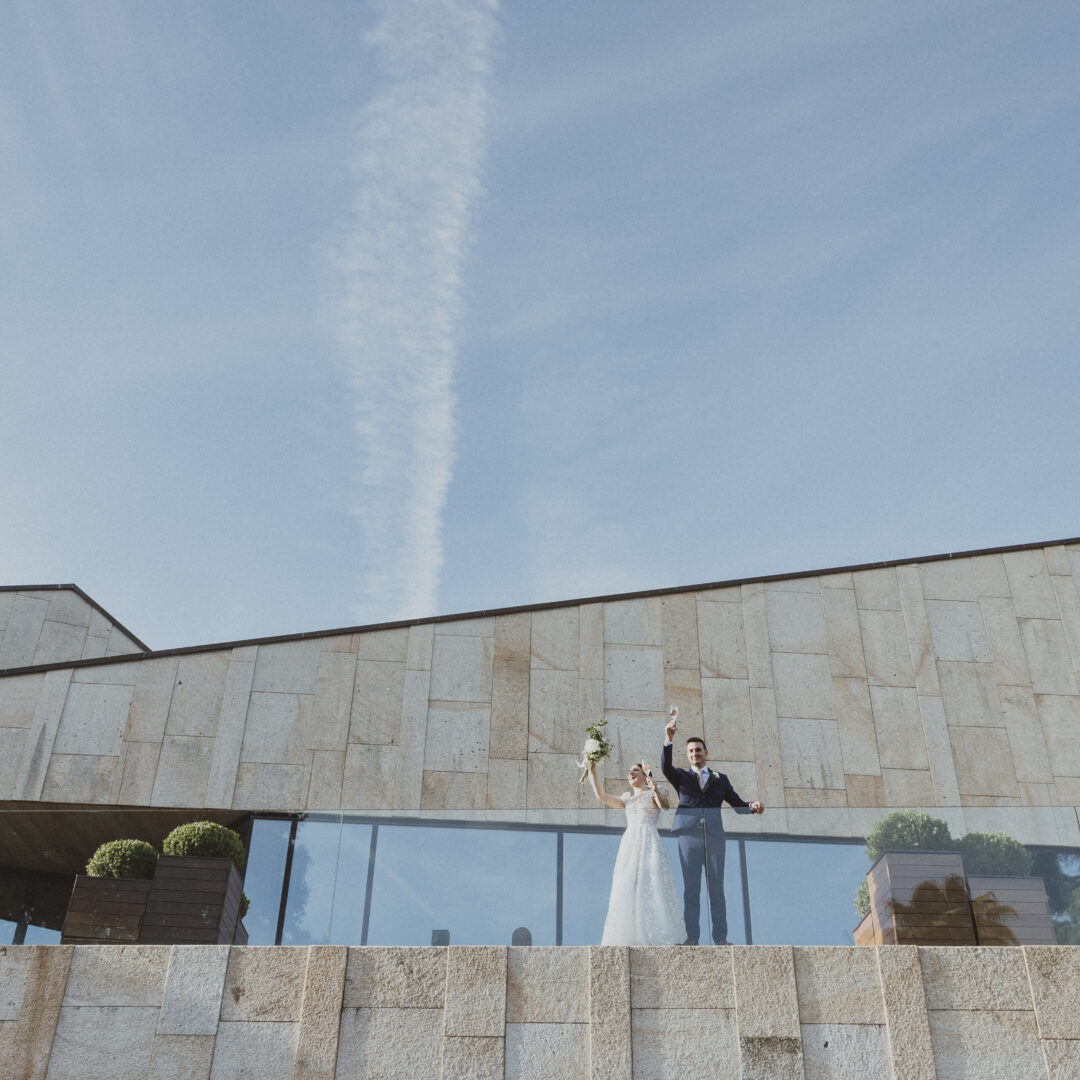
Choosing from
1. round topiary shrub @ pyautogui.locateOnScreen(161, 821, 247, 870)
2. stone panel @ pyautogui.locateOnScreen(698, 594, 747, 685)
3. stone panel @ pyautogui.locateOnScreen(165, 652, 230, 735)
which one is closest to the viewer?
round topiary shrub @ pyautogui.locateOnScreen(161, 821, 247, 870)

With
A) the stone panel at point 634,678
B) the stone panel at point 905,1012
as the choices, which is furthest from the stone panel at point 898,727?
the stone panel at point 905,1012

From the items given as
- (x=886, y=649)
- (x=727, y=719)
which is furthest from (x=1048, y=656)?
(x=727, y=719)

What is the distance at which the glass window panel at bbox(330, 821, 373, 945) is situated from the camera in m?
10.2

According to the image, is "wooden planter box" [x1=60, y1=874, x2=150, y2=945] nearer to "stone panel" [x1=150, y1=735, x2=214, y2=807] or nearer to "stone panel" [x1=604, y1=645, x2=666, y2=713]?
"stone panel" [x1=150, y1=735, x2=214, y2=807]

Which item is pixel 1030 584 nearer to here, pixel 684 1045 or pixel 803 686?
pixel 803 686

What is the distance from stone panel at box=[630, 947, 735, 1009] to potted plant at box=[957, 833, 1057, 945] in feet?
7.49

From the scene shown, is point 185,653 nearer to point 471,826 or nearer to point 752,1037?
point 471,826

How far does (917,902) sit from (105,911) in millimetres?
7797

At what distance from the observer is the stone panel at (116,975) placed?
9500 mm

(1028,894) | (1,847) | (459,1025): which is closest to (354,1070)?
(459,1025)

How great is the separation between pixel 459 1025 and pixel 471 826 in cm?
204

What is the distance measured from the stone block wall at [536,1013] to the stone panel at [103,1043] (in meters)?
0.01

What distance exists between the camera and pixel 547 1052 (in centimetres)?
923

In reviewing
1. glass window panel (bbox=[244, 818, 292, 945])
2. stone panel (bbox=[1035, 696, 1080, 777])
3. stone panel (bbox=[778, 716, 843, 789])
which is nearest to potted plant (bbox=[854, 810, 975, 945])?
glass window panel (bbox=[244, 818, 292, 945])
